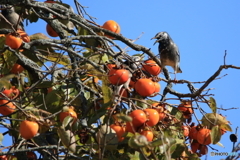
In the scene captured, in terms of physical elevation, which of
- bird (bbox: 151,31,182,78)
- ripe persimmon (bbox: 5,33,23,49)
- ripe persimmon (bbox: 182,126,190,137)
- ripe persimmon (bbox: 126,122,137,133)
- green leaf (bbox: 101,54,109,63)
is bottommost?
ripe persimmon (bbox: 126,122,137,133)

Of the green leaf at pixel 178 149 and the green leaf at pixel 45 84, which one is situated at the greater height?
the green leaf at pixel 45 84

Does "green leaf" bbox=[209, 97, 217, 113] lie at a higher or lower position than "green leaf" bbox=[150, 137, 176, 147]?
higher

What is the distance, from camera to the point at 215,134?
3.22 m

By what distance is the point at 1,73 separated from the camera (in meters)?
3.29

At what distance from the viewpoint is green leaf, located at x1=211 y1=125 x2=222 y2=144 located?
3.20 metres

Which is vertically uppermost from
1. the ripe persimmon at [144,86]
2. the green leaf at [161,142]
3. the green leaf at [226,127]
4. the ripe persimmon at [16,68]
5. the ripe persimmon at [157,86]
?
the ripe persimmon at [16,68]

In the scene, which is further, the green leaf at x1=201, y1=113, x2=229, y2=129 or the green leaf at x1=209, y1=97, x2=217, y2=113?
the green leaf at x1=209, y1=97, x2=217, y2=113

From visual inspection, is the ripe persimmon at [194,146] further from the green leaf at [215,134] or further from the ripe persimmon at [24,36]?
the ripe persimmon at [24,36]

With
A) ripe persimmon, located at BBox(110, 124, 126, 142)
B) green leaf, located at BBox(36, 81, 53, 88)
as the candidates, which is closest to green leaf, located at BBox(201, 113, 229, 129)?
ripe persimmon, located at BBox(110, 124, 126, 142)

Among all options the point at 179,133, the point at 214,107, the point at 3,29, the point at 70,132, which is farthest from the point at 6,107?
the point at 214,107

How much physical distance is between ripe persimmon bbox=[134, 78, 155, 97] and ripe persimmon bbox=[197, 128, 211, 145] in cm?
51

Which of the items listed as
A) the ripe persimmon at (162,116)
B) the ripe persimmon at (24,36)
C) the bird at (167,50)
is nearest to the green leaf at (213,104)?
the ripe persimmon at (162,116)

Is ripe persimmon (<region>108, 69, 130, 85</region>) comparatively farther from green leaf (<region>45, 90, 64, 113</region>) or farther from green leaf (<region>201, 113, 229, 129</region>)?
green leaf (<region>201, 113, 229, 129</region>)

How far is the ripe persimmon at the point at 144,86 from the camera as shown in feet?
10.2
